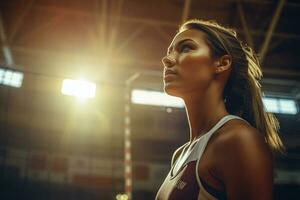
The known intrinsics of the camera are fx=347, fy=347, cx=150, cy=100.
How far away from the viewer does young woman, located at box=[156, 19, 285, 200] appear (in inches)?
44.8

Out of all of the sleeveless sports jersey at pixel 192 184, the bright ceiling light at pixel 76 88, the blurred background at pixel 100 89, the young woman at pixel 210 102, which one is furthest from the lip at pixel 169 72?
the bright ceiling light at pixel 76 88

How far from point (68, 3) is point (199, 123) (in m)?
5.96

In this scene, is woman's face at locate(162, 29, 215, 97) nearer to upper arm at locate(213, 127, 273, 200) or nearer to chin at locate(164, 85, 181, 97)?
chin at locate(164, 85, 181, 97)

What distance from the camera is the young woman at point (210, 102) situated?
1139mm

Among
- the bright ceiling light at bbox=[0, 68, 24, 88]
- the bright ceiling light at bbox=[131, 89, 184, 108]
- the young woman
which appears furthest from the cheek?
the bright ceiling light at bbox=[131, 89, 184, 108]

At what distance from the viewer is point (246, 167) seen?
3.43 feet

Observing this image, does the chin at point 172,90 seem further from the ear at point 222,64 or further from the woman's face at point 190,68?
the ear at point 222,64

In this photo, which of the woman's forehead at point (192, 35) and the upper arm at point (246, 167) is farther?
the woman's forehead at point (192, 35)

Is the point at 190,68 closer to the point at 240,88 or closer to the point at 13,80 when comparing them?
the point at 240,88

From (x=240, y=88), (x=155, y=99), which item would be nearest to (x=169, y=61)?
(x=240, y=88)

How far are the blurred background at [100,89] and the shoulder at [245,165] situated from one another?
4930 millimetres

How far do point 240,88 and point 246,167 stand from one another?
1.82 ft

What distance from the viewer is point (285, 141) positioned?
27.1 feet

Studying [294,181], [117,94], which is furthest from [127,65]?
[294,181]
